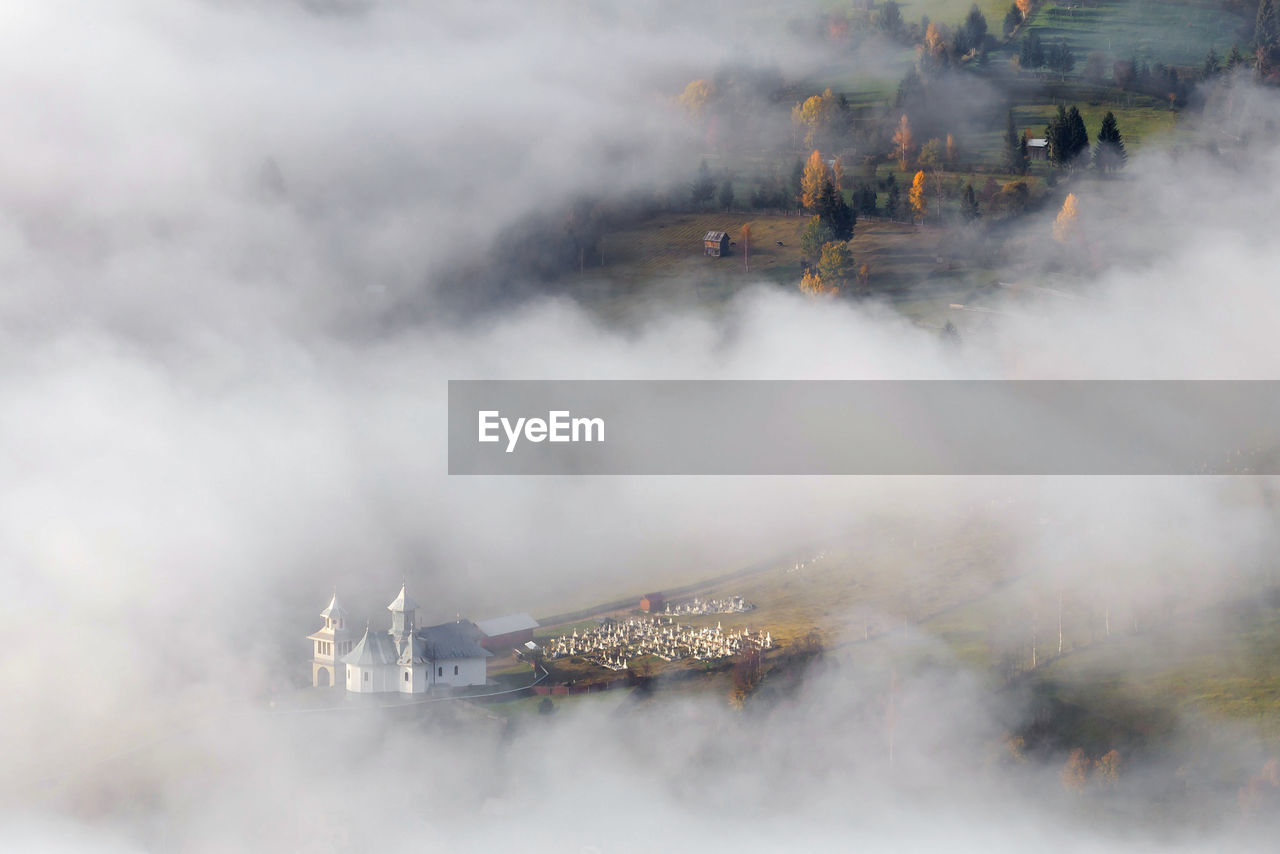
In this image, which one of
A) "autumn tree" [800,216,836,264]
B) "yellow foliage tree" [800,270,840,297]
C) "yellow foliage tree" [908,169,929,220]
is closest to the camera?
"yellow foliage tree" [800,270,840,297]

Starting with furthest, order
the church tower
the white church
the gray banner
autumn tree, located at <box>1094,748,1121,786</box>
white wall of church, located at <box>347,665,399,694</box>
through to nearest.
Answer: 1. the gray banner
2. the church tower
3. the white church
4. white wall of church, located at <box>347,665,399,694</box>
5. autumn tree, located at <box>1094,748,1121,786</box>

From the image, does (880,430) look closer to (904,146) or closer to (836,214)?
(836,214)

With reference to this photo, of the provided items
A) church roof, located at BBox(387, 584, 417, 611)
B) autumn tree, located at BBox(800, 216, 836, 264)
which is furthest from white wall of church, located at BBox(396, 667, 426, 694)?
autumn tree, located at BBox(800, 216, 836, 264)

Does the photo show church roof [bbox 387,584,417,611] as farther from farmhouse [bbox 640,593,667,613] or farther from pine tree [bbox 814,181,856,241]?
pine tree [bbox 814,181,856,241]

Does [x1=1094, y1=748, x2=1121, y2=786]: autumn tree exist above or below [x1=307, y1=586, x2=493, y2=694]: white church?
below

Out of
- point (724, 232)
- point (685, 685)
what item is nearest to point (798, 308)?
point (724, 232)

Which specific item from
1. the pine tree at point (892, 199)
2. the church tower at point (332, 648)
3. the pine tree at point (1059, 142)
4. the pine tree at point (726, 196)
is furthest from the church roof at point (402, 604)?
the pine tree at point (1059, 142)

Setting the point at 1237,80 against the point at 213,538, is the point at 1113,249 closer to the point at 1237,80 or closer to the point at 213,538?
the point at 1237,80
